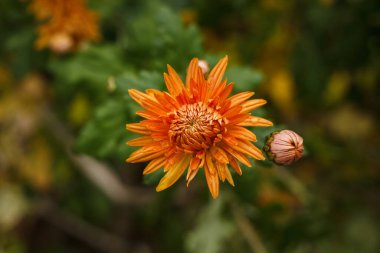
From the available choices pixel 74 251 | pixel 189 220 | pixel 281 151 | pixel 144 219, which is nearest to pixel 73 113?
pixel 144 219

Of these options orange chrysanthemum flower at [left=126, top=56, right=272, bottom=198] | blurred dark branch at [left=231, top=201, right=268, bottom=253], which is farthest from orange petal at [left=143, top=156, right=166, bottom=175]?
blurred dark branch at [left=231, top=201, right=268, bottom=253]

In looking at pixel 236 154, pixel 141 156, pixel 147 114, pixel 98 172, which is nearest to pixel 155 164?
pixel 141 156

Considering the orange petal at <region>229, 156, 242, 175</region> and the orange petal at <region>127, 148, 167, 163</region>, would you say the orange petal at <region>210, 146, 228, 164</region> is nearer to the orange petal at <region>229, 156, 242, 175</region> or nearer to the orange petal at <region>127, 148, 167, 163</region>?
the orange petal at <region>229, 156, 242, 175</region>

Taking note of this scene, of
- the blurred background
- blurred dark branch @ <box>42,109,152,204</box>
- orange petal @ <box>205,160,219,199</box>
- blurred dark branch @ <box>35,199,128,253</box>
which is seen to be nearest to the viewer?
orange petal @ <box>205,160,219,199</box>

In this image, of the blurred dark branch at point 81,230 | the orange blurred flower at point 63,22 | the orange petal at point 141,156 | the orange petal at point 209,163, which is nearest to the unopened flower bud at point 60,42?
the orange blurred flower at point 63,22

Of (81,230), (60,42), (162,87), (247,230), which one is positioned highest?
(60,42)

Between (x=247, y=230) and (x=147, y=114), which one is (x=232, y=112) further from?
(x=247, y=230)

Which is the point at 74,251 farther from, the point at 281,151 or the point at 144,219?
the point at 281,151
